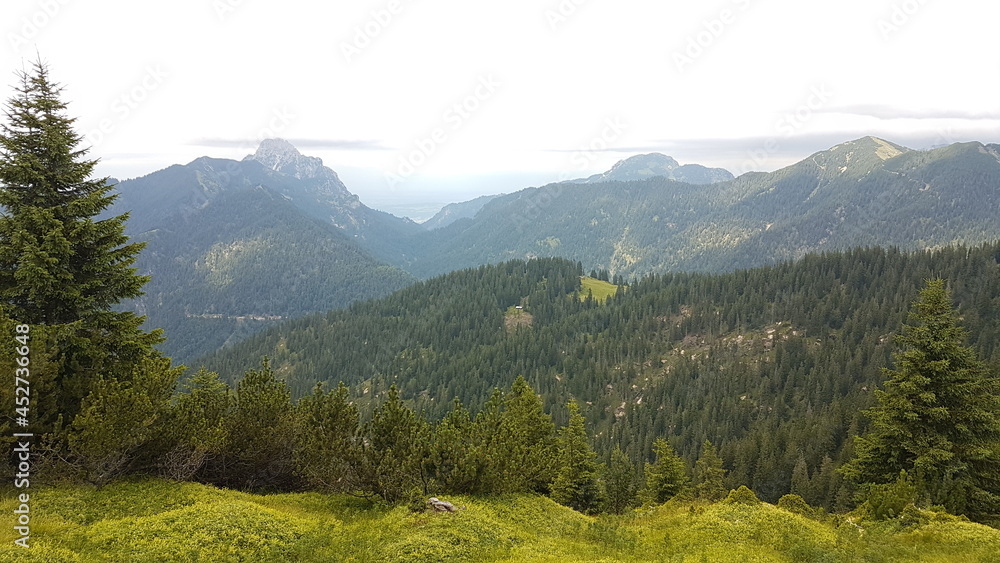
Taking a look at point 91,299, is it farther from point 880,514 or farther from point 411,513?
point 880,514

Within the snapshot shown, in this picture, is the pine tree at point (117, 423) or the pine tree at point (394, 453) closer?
the pine tree at point (117, 423)

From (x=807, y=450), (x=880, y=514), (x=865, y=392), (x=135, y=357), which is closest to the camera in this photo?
(x=880, y=514)

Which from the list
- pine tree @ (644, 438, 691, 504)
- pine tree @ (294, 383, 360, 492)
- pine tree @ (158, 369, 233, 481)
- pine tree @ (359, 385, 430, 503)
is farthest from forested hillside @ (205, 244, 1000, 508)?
pine tree @ (158, 369, 233, 481)

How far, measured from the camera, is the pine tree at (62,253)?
72.8 ft

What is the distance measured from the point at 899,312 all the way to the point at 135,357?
19076 centimetres

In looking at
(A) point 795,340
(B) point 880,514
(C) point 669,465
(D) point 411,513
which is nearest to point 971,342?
(A) point 795,340

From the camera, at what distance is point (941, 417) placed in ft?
91.8

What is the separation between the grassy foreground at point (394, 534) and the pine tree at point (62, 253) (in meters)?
6.50

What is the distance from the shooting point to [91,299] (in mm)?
24062

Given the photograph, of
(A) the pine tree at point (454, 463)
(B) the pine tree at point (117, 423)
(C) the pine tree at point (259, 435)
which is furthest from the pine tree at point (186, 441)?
(A) the pine tree at point (454, 463)

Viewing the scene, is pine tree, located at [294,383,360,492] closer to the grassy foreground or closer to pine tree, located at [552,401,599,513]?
the grassy foreground

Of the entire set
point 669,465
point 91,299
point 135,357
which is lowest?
point 669,465

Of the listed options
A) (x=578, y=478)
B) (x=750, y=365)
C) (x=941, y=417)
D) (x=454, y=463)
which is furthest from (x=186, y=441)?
(x=750, y=365)

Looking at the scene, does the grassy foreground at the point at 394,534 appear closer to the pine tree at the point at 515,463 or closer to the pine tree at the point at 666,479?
the pine tree at the point at 515,463
